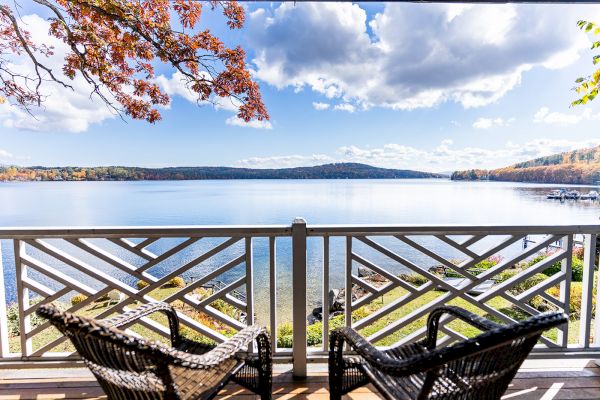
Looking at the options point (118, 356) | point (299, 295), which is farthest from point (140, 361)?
point (299, 295)

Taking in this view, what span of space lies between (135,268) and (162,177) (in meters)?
4.13

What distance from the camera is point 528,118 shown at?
8117 mm

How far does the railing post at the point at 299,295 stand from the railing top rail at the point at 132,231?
0.09 metres

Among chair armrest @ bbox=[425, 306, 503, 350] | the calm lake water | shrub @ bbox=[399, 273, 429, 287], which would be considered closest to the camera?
chair armrest @ bbox=[425, 306, 503, 350]

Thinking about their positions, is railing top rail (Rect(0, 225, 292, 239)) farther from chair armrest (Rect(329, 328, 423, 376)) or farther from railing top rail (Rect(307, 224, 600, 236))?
chair armrest (Rect(329, 328, 423, 376))

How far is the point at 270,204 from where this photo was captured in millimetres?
13656

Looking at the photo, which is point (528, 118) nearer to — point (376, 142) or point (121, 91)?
point (376, 142)

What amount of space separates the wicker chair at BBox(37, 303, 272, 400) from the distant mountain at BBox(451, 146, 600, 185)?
5.63 m

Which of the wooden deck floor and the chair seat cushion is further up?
the chair seat cushion

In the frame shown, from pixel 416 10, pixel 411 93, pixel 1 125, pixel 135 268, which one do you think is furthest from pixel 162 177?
pixel 411 93

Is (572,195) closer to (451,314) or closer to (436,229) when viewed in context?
(436,229)

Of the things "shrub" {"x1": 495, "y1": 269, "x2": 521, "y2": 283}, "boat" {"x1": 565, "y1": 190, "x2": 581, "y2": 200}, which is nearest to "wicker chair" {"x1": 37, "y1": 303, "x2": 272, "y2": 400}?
"shrub" {"x1": 495, "y1": 269, "x2": 521, "y2": 283}

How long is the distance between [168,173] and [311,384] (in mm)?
5120

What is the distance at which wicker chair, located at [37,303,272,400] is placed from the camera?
101cm
